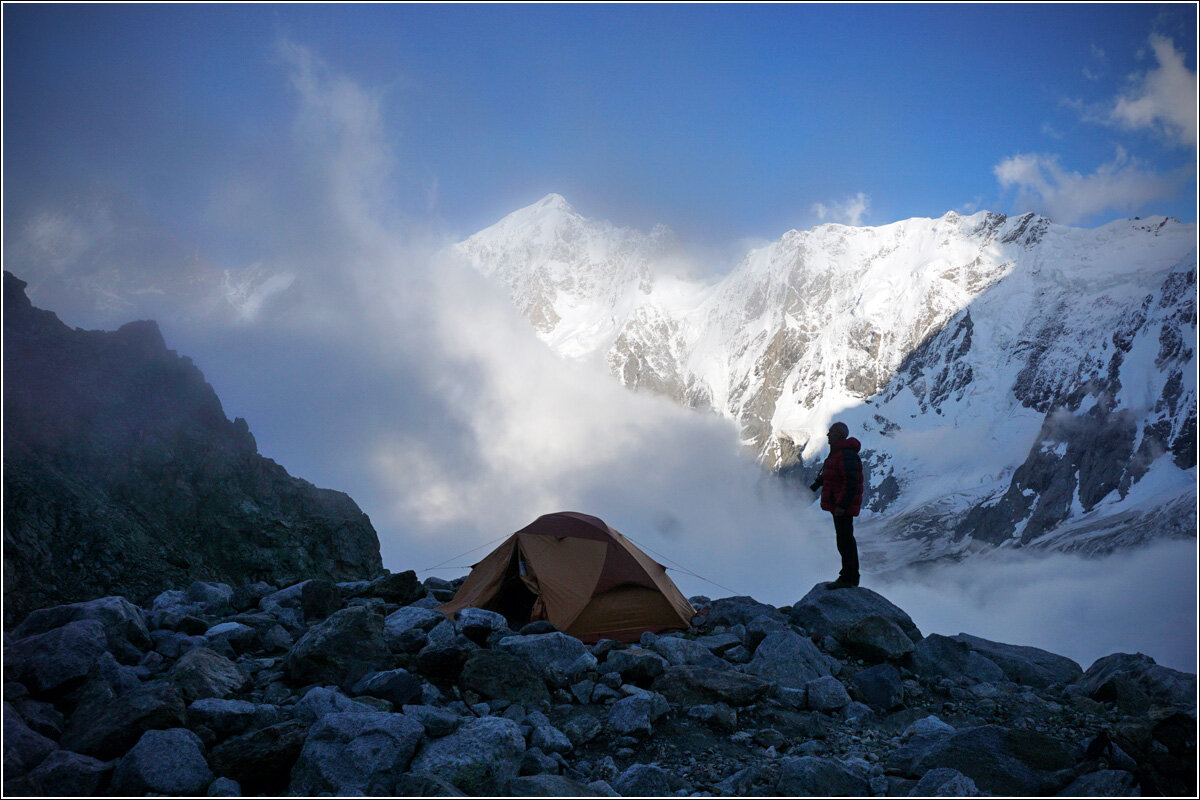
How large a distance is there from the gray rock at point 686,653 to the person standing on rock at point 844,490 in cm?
321

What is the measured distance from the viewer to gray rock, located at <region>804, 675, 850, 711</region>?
8.54 metres

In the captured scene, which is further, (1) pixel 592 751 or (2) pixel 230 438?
(2) pixel 230 438

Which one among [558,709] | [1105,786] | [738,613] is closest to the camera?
[1105,786]

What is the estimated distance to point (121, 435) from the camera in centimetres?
1520

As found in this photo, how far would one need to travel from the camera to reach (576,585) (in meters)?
12.1

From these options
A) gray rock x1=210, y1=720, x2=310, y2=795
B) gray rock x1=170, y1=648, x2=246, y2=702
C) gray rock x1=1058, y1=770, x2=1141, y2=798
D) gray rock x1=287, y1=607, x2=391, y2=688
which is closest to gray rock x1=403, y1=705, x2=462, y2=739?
gray rock x1=210, y1=720, x2=310, y2=795

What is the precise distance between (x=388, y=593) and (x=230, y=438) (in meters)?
8.45

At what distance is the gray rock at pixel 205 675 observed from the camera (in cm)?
754

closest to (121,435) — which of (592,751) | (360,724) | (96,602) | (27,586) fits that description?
(27,586)

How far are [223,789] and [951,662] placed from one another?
9273 mm

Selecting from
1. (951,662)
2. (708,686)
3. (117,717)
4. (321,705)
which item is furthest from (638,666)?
(117,717)

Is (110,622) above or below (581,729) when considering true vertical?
above

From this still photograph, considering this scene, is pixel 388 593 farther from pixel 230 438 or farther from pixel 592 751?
pixel 230 438

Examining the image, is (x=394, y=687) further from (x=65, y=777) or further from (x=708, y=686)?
(x=708, y=686)
